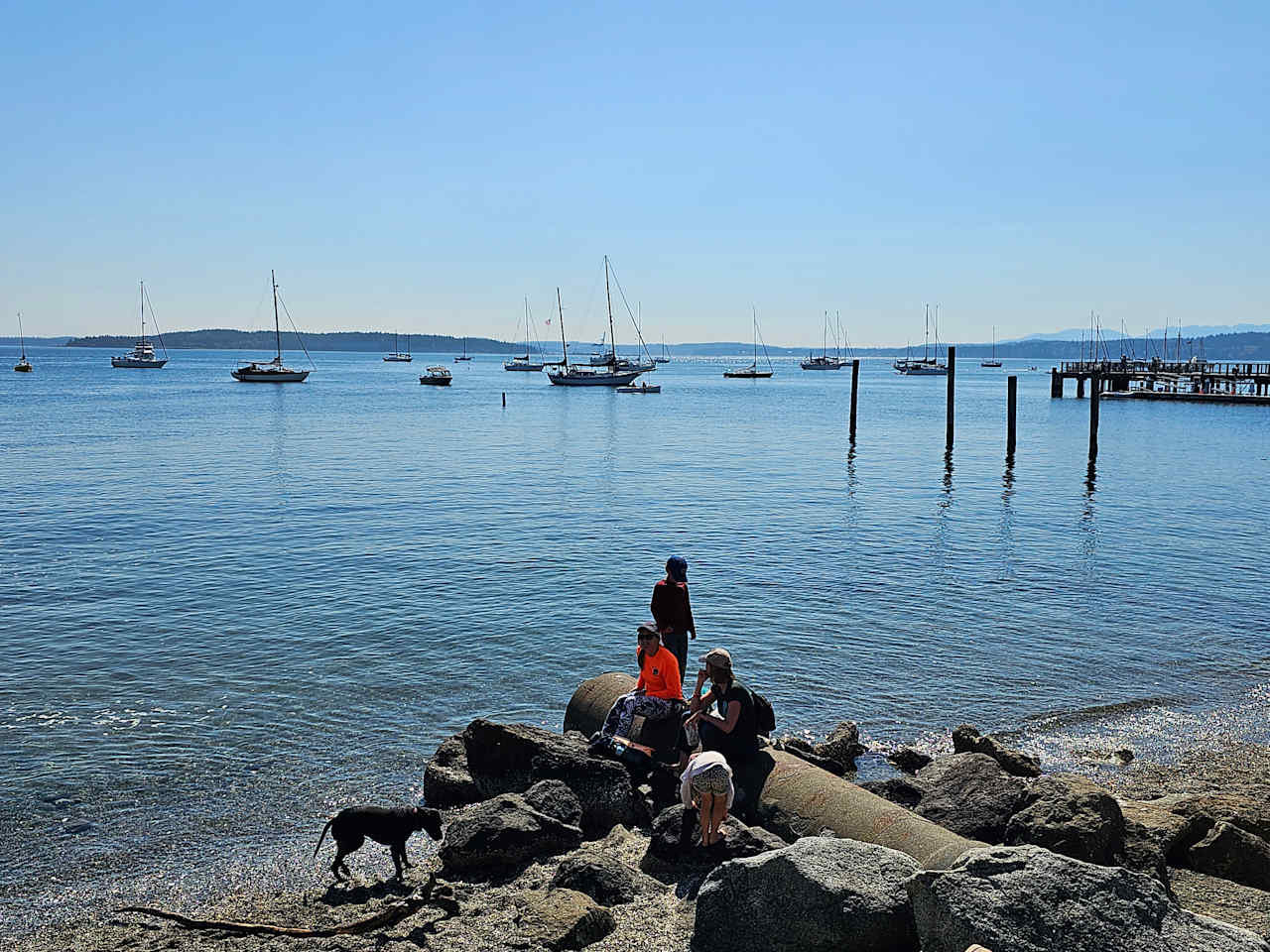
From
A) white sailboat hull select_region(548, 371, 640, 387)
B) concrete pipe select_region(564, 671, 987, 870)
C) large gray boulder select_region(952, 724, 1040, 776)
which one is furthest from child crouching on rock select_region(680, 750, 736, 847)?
white sailboat hull select_region(548, 371, 640, 387)

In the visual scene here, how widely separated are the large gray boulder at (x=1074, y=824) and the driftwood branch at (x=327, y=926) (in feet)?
16.1

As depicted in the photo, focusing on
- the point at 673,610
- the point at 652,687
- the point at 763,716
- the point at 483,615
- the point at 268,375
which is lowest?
the point at 483,615

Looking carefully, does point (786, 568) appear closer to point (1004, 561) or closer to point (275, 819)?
point (1004, 561)

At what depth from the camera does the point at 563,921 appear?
841 centimetres

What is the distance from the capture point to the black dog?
30.8ft

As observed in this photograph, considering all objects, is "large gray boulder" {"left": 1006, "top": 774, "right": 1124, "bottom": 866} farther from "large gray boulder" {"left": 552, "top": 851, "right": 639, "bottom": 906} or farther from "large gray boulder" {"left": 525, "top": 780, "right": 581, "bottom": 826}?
"large gray boulder" {"left": 525, "top": 780, "right": 581, "bottom": 826}

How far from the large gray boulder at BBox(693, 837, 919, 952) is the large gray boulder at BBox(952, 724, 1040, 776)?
4594 millimetres

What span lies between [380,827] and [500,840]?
3.44 feet

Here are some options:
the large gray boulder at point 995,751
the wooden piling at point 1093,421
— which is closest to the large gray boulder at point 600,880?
the large gray boulder at point 995,751

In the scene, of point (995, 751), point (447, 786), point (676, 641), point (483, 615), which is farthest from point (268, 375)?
point (995, 751)

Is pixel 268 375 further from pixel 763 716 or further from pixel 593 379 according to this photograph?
pixel 763 716

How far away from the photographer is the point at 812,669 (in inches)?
666

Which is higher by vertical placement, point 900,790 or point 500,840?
point 500,840

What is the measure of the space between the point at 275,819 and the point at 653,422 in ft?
232
